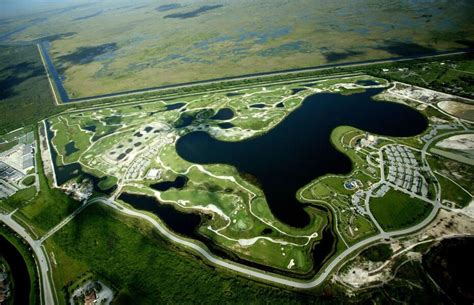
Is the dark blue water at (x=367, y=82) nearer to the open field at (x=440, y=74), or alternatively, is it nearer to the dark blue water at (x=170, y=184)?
the open field at (x=440, y=74)

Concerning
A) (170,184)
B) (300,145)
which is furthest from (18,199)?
(300,145)

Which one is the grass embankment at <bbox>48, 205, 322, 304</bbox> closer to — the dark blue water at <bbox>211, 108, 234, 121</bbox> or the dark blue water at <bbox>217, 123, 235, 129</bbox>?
the dark blue water at <bbox>217, 123, 235, 129</bbox>

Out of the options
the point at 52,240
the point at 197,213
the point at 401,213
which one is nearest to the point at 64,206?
the point at 52,240

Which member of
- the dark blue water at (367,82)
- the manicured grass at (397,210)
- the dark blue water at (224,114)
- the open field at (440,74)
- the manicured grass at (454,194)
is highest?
the open field at (440,74)

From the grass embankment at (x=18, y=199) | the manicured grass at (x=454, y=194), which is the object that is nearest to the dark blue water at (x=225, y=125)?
the grass embankment at (x=18, y=199)

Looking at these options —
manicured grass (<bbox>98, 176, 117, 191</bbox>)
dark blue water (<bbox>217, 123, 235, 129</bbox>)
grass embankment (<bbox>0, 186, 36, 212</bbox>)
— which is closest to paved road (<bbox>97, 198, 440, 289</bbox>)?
manicured grass (<bbox>98, 176, 117, 191</bbox>)

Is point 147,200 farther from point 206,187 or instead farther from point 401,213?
point 401,213

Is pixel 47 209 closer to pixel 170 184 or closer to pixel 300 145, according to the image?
pixel 170 184
